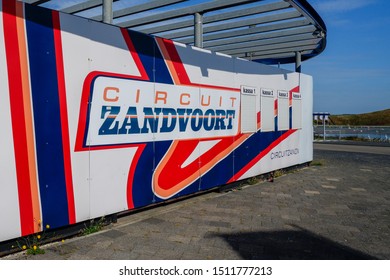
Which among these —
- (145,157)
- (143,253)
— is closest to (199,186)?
(145,157)

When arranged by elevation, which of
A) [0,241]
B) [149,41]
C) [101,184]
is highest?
[149,41]

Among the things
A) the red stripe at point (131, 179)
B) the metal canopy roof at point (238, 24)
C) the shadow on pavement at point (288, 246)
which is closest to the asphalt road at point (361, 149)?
the metal canopy roof at point (238, 24)

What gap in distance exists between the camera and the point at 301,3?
6.05 meters

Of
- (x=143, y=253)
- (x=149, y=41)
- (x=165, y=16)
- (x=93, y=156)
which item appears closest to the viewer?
(x=143, y=253)

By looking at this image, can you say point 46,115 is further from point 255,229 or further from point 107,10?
point 255,229

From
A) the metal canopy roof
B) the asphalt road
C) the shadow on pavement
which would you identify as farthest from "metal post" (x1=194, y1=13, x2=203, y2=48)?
the asphalt road

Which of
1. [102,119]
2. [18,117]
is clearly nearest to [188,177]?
[102,119]

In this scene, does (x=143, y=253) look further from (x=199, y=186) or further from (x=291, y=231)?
(x=199, y=186)

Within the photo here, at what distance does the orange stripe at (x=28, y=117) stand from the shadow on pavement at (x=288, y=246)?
7.19 feet

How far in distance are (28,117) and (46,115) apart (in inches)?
8.4

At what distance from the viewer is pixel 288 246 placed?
4.07 metres

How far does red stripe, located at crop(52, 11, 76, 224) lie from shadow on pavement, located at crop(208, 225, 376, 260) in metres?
1.87

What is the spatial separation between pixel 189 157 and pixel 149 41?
85.5 inches

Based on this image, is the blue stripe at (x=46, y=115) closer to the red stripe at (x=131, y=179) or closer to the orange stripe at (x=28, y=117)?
the orange stripe at (x=28, y=117)
